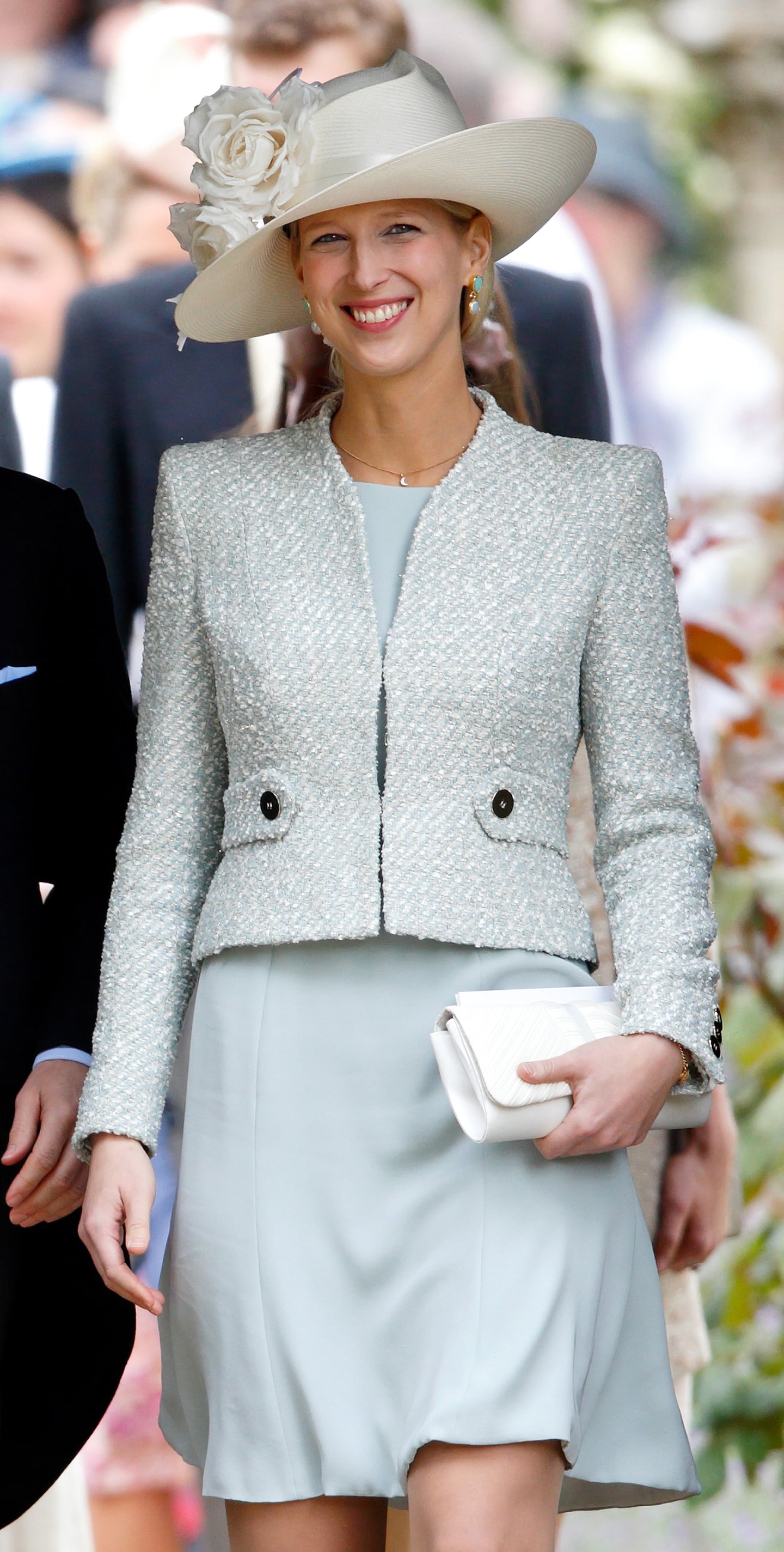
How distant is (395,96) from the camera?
1.92 m

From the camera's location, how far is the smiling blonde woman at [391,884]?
176cm

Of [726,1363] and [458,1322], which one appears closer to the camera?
[458,1322]

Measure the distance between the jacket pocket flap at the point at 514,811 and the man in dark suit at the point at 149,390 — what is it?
4.08 ft

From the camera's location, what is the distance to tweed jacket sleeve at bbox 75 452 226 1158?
1902 mm

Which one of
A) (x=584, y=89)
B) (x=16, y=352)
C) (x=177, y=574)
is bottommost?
(x=177, y=574)

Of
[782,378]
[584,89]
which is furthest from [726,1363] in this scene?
[584,89]

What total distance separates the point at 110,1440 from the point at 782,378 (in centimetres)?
219

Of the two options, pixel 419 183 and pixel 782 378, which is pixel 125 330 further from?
pixel 419 183

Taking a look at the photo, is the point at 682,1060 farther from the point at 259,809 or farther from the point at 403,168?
the point at 403,168

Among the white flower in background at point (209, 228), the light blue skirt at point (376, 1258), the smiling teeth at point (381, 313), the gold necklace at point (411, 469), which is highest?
the white flower in background at point (209, 228)

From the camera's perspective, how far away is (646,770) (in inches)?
74.7

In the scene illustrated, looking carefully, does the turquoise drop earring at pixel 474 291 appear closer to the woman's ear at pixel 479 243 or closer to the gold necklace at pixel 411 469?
the woman's ear at pixel 479 243

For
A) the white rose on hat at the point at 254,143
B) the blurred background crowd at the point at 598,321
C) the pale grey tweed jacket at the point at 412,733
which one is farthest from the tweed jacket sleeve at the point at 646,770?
the blurred background crowd at the point at 598,321

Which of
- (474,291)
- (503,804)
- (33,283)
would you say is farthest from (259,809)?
(33,283)
